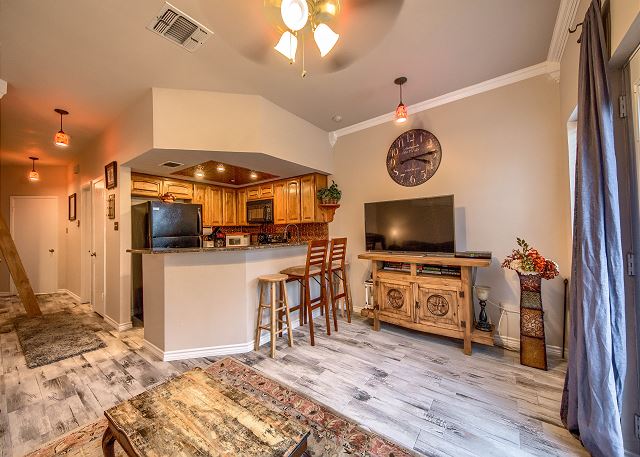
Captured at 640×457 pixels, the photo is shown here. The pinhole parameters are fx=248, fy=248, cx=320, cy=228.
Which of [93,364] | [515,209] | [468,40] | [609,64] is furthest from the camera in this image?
[515,209]

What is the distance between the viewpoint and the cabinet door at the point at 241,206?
517 cm

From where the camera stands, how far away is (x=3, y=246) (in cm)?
396

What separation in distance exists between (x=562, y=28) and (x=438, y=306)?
2.64m

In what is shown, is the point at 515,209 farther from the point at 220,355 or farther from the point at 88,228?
the point at 88,228

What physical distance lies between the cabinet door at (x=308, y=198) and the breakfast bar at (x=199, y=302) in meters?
1.41

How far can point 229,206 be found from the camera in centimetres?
516

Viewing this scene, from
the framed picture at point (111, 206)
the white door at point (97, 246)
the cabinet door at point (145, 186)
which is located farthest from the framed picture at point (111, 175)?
the white door at point (97, 246)

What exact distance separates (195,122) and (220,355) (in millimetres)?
2575

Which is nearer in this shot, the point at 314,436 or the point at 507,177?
the point at 314,436

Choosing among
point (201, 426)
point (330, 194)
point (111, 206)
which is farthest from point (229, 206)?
point (201, 426)

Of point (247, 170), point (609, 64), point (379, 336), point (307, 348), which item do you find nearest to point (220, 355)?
point (307, 348)

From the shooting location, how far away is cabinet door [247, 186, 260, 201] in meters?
4.91

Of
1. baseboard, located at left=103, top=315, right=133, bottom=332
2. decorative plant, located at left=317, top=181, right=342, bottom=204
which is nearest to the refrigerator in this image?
baseboard, located at left=103, top=315, right=133, bottom=332

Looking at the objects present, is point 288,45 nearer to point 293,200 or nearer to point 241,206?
point 293,200
